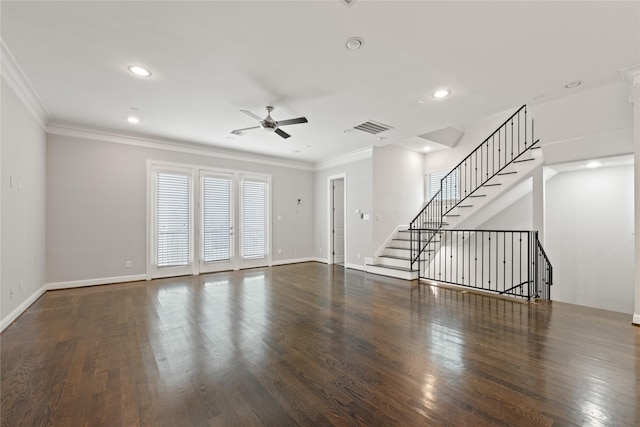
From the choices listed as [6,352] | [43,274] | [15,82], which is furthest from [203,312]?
[15,82]

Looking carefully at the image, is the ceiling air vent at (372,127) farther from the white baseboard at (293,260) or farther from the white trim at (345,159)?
the white baseboard at (293,260)

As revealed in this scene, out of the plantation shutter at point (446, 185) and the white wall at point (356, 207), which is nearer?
the white wall at point (356, 207)

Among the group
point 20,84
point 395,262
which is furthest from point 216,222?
point 395,262

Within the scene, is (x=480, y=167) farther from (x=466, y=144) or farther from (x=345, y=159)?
(x=345, y=159)

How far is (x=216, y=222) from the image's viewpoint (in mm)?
6742

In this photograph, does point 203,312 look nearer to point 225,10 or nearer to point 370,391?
point 370,391

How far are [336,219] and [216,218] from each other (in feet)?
11.3

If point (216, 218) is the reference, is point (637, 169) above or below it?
above

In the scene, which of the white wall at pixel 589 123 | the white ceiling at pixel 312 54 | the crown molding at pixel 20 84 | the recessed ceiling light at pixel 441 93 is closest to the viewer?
the white ceiling at pixel 312 54

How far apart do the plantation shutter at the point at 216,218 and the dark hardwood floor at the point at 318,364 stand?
245 cm

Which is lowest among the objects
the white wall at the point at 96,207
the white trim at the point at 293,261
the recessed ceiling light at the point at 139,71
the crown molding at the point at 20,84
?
the white trim at the point at 293,261

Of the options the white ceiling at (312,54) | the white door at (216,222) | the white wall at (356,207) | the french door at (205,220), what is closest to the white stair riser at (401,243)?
the white wall at (356,207)

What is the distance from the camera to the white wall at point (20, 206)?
321 cm

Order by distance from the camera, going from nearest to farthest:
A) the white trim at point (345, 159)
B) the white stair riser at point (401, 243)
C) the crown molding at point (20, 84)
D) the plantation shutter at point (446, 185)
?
the crown molding at point (20, 84)
the white stair riser at point (401, 243)
the white trim at point (345, 159)
the plantation shutter at point (446, 185)
